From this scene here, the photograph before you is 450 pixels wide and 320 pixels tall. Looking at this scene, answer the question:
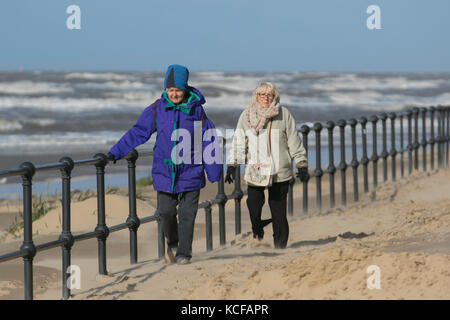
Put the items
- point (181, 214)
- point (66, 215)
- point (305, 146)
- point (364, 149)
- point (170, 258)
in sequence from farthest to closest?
point (364, 149) < point (305, 146) < point (170, 258) < point (181, 214) < point (66, 215)

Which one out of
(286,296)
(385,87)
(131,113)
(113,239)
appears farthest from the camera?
(385,87)

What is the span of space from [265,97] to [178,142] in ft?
3.43

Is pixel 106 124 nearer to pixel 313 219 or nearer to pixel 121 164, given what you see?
pixel 121 164

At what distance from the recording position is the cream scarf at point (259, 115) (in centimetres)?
738

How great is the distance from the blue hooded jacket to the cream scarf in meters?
0.74

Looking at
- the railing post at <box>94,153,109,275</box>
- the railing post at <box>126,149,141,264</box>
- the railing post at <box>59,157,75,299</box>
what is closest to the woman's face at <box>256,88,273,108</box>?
the railing post at <box>126,149,141,264</box>

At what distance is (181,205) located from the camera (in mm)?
6871

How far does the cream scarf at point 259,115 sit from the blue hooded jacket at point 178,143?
0.74 m

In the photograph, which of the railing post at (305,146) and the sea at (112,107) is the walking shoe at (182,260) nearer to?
the railing post at (305,146)

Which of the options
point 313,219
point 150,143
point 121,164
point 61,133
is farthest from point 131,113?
point 313,219

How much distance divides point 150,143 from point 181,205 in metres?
13.3

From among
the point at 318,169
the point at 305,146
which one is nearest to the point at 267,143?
the point at 305,146

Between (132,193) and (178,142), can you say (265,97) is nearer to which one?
(178,142)

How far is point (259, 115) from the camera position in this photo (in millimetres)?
7414
